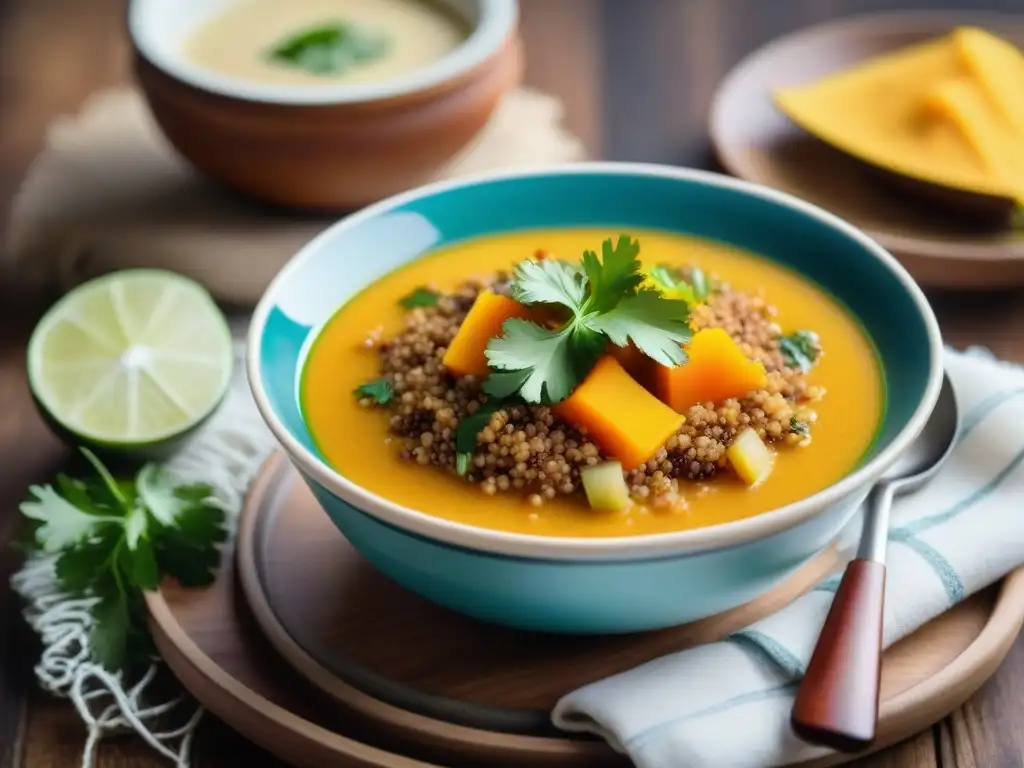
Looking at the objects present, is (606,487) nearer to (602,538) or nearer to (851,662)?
(602,538)

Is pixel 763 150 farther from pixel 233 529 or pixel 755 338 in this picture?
pixel 233 529

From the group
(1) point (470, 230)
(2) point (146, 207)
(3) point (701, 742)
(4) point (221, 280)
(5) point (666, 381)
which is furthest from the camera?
(2) point (146, 207)

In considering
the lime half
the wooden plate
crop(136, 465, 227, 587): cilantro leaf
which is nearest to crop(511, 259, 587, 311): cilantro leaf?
crop(136, 465, 227, 587): cilantro leaf

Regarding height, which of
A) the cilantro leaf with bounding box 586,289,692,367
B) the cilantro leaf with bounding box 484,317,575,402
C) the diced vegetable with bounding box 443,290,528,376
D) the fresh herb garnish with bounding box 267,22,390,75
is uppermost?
the cilantro leaf with bounding box 586,289,692,367

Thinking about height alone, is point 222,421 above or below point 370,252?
below

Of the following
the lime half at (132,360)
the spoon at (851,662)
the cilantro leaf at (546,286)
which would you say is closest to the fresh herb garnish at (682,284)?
the cilantro leaf at (546,286)

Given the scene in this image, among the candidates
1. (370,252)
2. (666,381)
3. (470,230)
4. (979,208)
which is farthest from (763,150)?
(666,381)

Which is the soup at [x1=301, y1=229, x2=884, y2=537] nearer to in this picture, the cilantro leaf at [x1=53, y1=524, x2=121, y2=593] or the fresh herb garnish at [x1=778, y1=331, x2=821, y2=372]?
the fresh herb garnish at [x1=778, y1=331, x2=821, y2=372]
